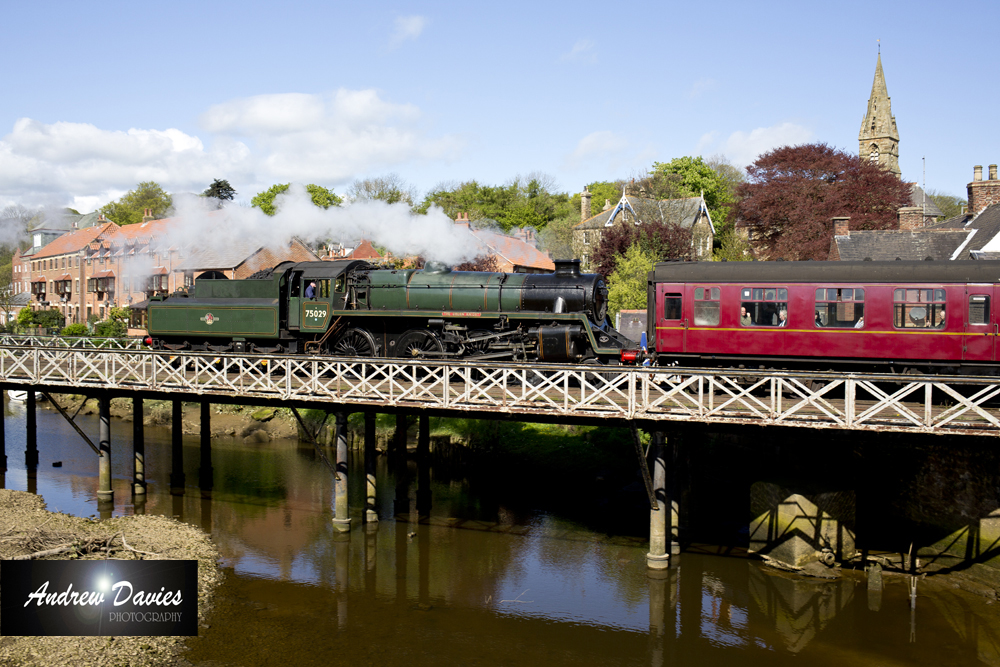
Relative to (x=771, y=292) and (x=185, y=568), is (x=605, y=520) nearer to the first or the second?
(x=771, y=292)

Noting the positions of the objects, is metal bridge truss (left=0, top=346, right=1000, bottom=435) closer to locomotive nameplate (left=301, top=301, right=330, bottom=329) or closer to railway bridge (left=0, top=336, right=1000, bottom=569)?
railway bridge (left=0, top=336, right=1000, bottom=569)

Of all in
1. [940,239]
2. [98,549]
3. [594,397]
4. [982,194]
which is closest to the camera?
[98,549]

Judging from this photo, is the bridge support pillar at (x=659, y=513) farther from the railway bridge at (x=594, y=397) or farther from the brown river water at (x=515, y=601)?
the brown river water at (x=515, y=601)

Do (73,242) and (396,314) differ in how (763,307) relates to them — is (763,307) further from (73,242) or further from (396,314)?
(73,242)

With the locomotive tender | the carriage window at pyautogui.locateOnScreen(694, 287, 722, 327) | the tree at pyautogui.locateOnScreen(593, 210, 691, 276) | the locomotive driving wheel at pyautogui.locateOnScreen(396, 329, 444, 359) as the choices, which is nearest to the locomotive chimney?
the locomotive tender

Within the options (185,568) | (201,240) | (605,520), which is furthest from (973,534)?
(201,240)

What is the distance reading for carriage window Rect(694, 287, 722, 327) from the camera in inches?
671

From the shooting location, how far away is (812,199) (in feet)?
135

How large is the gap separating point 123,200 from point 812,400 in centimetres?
9046

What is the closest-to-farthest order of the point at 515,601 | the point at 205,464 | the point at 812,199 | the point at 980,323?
the point at 515,601
the point at 980,323
the point at 205,464
the point at 812,199

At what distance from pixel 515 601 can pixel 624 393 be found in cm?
489

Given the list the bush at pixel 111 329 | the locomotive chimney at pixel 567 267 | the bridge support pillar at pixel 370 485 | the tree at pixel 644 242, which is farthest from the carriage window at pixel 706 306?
the bush at pixel 111 329

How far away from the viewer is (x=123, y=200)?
3398 inches

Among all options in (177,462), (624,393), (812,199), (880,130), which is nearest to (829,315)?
(624,393)
